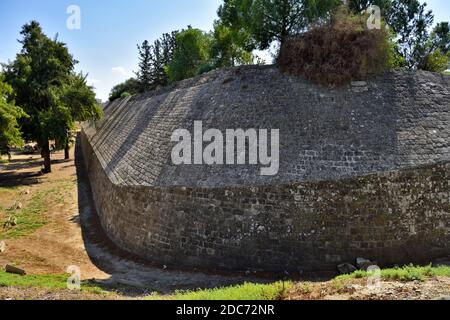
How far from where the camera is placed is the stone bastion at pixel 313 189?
35.7 feet

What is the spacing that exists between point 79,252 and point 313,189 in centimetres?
925

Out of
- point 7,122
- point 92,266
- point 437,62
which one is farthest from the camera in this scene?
point 437,62

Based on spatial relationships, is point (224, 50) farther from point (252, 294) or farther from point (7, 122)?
point (252, 294)

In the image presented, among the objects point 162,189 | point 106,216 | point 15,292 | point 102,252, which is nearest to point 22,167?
point 106,216

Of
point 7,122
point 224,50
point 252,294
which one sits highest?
point 224,50

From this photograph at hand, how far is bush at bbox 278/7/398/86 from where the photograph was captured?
1405cm

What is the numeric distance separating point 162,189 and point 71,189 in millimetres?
13926

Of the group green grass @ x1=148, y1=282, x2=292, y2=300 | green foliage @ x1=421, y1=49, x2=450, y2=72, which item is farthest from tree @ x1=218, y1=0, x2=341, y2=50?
green grass @ x1=148, y1=282, x2=292, y2=300

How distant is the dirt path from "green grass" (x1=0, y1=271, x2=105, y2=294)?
81cm

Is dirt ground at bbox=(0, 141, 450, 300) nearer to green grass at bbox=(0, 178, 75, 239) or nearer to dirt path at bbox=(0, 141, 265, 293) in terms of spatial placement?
dirt path at bbox=(0, 141, 265, 293)

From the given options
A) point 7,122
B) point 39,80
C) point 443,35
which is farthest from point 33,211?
point 443,35

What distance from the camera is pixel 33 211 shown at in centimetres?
1878
